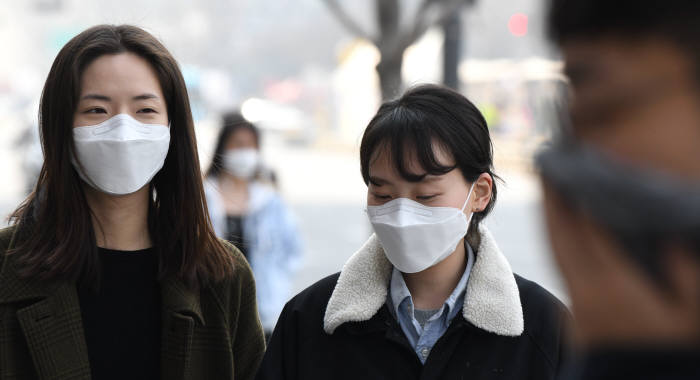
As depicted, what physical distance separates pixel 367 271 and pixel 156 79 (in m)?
0.80

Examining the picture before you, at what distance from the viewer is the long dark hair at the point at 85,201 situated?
218 cm

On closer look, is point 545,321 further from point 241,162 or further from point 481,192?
point 241,162

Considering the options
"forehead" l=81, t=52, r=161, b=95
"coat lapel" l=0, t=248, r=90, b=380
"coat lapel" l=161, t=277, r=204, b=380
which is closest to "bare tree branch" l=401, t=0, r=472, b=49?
"forehead" l=81, t=52, r=161, b=95

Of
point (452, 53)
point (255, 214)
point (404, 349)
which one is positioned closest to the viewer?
point (404, 349)

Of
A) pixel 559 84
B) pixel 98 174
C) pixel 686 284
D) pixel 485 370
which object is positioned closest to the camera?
pixel 686 284

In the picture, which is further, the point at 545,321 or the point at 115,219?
the point at 115,219

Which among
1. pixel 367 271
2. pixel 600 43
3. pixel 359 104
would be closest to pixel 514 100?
pixel 359 104

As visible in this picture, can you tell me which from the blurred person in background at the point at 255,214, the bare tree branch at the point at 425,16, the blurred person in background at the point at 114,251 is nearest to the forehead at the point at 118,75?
the blurred person in background at the point at 114,251

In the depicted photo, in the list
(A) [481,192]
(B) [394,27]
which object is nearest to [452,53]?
(B) [394,27]

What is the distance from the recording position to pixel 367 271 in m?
2.30

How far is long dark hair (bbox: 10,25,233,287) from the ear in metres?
0.73

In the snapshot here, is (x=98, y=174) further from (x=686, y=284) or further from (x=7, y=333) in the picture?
(x=686, y=284)

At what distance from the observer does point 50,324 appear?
2111mm

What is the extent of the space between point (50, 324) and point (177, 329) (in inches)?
12.9
